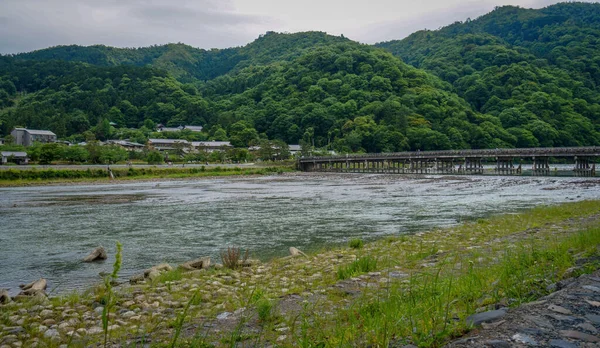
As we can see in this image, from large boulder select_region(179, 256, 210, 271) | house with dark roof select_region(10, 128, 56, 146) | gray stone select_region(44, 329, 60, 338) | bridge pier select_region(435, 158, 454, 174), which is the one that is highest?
house with dark roof select_region(10, 128, 56, 146)

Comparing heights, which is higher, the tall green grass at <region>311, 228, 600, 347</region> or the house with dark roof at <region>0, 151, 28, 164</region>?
the house with dark roof at <region>0, 151, 28, 164</region>

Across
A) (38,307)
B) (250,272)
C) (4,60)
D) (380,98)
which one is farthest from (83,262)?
(4,60)

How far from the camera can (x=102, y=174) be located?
50969mm

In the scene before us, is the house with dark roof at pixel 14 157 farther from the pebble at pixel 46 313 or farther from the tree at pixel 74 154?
the pebble at pixel 46 313

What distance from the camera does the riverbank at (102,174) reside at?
44094 millimetres

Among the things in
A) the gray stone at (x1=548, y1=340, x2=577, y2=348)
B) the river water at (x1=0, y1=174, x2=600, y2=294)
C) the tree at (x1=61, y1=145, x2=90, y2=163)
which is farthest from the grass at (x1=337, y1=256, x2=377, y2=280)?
the tree at (x1=61, y1=145, x2=90, y2=163)

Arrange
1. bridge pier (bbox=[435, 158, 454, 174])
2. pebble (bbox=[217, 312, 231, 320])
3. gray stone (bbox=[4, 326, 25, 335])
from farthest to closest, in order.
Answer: bridge pier (bbox=[435, 158, 454, 174]), gray stone (bbox=[4, 326, 25, 335]), pebble (bbox=[217, 312, 231, 320])

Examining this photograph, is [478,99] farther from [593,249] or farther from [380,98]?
[593,249]

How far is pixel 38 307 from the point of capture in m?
5.95

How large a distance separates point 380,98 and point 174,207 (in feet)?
333

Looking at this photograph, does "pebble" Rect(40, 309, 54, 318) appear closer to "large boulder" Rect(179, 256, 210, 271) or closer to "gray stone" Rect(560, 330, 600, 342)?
"large boulder" Rect(179, 256, 210, 271)

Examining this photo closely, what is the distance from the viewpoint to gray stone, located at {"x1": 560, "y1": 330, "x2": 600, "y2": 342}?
2.90m

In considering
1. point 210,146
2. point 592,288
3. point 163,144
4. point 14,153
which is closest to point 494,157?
point 210,146

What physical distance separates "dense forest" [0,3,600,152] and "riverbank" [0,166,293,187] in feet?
125
